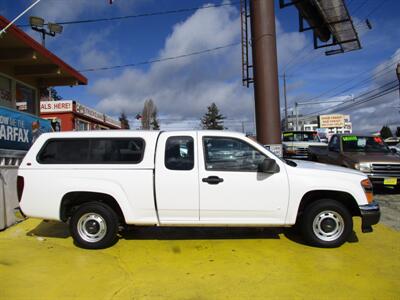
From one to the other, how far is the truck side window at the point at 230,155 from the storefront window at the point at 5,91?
7.31 meters

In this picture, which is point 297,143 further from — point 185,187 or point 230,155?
point 185,187

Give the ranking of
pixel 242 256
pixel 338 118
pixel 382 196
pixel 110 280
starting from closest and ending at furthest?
pixel 110 280 → pixel 242 256 → pixel 382 196 → pixel 338 118

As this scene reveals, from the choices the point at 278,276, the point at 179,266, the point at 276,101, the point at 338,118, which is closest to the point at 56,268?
the point at 179,266

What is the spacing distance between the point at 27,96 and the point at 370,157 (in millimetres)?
10455

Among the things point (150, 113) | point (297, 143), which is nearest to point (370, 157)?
point (297, 143)

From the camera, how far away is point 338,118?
69.5m

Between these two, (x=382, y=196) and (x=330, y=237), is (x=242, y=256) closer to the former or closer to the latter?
(x=330, y=237)

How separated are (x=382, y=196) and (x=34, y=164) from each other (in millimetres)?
8807

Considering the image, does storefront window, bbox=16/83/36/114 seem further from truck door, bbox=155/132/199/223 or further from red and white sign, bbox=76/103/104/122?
red and white sign, bbox=76/103/104/122

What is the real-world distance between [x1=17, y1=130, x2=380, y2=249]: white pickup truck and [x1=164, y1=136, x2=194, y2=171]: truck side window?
0.02m

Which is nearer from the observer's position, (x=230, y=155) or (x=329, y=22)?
(x=230, y=155)

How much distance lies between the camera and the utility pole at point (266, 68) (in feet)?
30.1

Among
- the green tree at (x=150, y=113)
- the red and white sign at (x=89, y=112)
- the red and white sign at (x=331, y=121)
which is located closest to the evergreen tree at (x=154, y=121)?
the green tree at (x=150, y=113)

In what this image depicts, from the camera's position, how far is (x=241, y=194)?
5594mm
